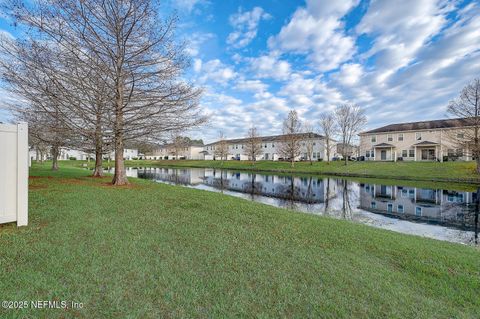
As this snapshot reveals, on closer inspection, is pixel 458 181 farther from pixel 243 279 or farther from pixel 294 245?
pixel 243 279

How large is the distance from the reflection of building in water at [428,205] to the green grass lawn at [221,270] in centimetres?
668

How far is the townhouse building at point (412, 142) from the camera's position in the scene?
39.2 m

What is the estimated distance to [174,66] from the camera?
10.9 meters

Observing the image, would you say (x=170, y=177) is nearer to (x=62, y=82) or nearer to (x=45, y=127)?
(x=45, y=127)

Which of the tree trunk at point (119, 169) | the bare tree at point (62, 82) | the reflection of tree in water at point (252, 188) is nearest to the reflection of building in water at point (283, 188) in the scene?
the reflection of tree in water at point (252, 188)

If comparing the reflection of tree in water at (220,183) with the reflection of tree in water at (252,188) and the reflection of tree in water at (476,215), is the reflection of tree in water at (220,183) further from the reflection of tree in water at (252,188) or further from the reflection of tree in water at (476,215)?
the reflection of tree in water at (476,215)

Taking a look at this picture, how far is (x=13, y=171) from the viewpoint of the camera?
4.58 m

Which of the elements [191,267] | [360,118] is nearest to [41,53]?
[191,267]

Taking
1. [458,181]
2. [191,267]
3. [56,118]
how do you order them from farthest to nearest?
[458,181]
[56,118]
[191,267]

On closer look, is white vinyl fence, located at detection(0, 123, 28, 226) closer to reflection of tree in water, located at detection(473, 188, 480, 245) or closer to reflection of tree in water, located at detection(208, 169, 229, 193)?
reflection of tree in water, located at detection(473, 188, 480, 245)

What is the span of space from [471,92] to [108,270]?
1415 inches

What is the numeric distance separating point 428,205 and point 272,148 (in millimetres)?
52010

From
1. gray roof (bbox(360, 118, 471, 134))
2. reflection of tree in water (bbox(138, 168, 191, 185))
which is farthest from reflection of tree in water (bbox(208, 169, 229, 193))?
gray roof (bbox(360, 118, 471, 134))

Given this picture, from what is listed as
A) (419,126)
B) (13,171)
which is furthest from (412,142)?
(13,171)
